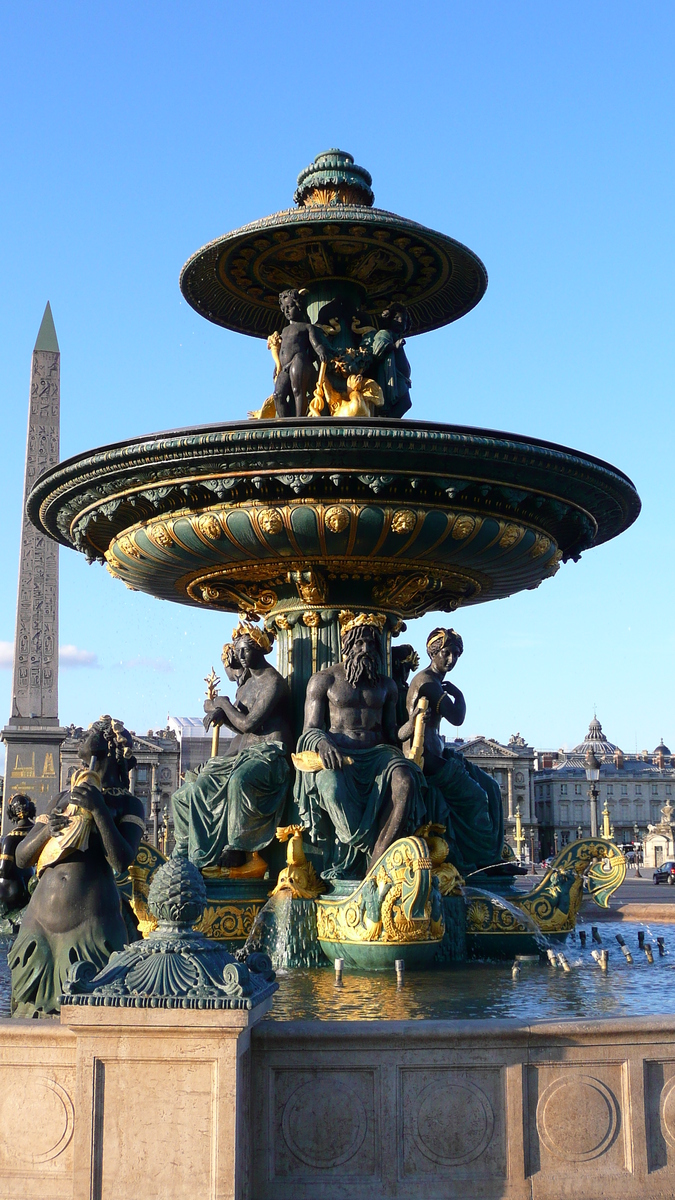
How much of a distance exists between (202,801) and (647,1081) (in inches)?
203

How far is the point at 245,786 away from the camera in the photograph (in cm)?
938

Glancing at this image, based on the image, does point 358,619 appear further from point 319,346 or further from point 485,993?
point 485,993

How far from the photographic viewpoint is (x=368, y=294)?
11.8 m

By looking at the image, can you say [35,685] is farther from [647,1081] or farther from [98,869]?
[647,1081]

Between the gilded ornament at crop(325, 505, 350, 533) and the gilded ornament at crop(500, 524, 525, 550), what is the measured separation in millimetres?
1290

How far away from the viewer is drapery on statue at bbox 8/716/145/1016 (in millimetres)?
6137

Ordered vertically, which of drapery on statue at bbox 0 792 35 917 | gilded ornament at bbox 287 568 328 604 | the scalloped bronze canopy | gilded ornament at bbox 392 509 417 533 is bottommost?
drapery on statue at bbox 0 792 35 917

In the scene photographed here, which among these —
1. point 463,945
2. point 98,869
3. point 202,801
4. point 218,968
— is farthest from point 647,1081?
point 202,801

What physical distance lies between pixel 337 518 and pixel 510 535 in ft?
4.76

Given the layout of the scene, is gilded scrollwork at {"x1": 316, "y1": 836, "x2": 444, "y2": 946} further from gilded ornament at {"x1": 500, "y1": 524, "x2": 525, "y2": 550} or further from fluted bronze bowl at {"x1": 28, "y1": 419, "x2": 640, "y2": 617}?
gilded ornament at {"x1": 500, "y1": 524, "x2": 525, "y2": 550}

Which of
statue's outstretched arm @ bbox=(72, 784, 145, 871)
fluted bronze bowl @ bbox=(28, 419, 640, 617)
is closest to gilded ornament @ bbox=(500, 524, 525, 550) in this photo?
fluted bronze bowl @ bbox=(28, 419, 640, 617)

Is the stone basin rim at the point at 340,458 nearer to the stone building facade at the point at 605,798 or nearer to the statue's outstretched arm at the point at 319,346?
the statue's outstretched arm at the point at 319,346

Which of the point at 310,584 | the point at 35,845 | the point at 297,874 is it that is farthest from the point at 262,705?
the point at 35,845

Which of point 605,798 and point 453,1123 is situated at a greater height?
point 605,798
